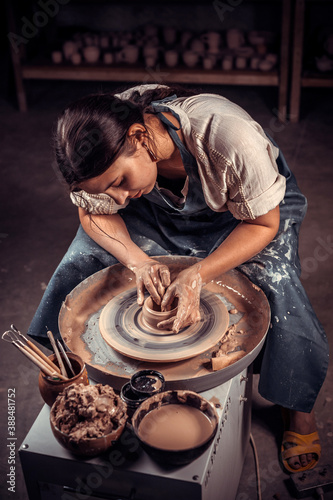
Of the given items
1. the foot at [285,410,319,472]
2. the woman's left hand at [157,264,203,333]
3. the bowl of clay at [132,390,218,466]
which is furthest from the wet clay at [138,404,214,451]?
the foot at [285,410,319,472]

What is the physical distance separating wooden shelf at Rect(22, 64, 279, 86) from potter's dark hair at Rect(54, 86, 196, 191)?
3.46 metres

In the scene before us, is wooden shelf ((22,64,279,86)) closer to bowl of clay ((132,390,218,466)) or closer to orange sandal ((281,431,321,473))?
orange sandal ((281,431,321,473))

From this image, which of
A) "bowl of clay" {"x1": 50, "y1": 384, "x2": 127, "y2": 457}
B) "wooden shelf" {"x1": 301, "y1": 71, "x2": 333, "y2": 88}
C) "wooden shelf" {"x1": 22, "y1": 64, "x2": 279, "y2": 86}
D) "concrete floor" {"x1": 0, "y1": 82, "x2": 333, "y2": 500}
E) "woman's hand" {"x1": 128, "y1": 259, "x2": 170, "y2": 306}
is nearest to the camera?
"bowl of clay" {"x1": 50, "y1": 384, "x2": 127, "y2": 457}

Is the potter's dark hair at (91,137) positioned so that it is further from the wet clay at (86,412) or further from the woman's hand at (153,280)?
the wet clay at (86,412)

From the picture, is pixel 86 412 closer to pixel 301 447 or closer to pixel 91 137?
pixel 91 137

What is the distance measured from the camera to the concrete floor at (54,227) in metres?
2.37

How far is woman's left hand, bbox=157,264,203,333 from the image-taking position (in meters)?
1.83

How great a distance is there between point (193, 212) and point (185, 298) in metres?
0.49

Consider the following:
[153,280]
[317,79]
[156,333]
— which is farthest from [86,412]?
[317,79]

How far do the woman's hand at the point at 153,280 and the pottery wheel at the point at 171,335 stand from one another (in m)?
0.09

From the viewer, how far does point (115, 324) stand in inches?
75.3

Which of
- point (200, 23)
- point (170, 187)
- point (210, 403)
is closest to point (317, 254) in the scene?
point (170, 187)

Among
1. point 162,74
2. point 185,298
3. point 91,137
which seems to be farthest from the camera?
point 162,74

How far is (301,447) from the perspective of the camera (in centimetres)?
223
